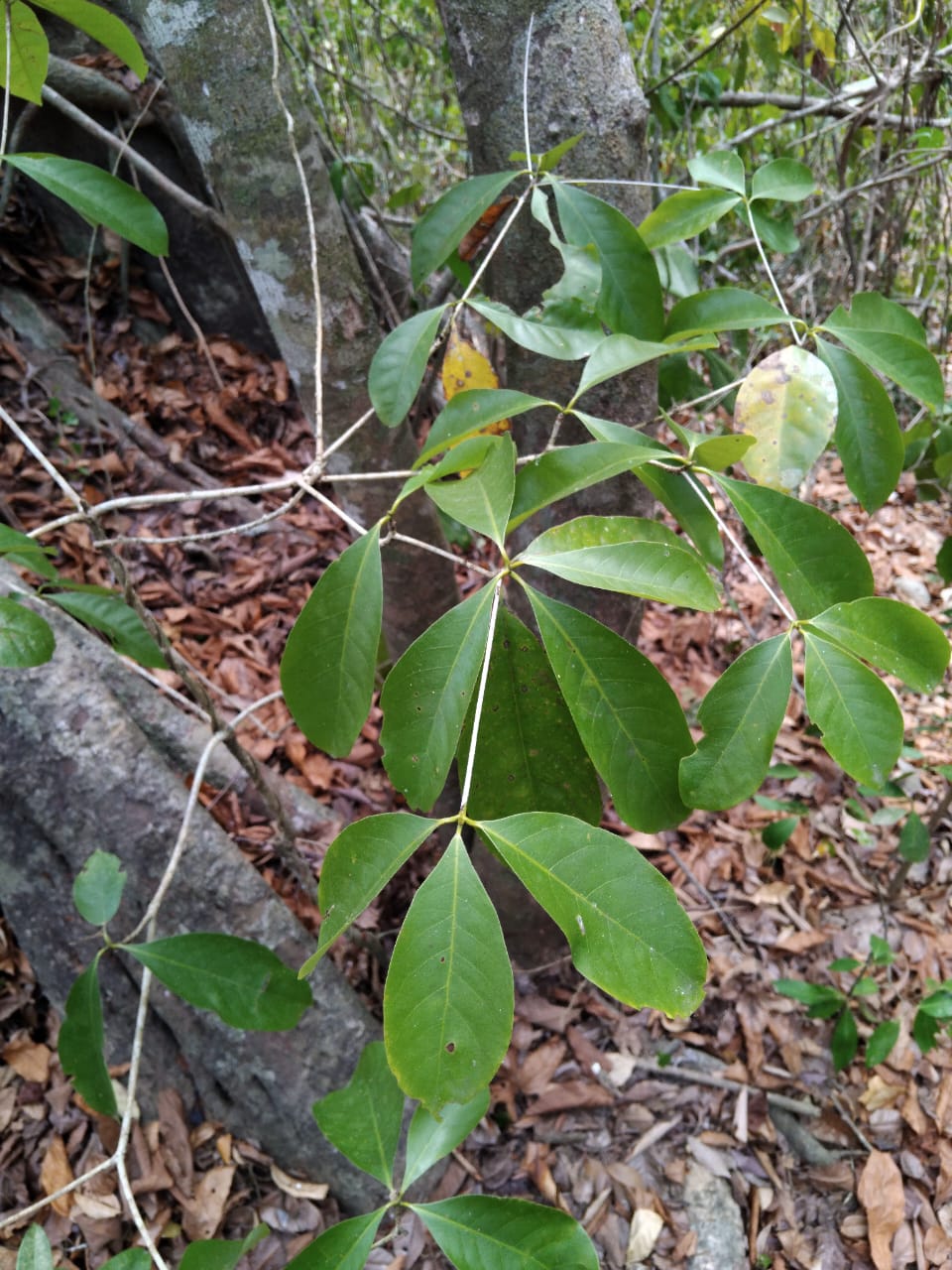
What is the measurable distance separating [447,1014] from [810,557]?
0.50 metres

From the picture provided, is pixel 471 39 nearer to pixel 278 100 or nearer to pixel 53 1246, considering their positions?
pixel 278 100

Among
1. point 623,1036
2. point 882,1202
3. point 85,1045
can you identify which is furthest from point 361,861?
point 882,1202

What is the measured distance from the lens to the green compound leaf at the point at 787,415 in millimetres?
788

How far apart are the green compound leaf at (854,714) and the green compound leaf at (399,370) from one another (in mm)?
509

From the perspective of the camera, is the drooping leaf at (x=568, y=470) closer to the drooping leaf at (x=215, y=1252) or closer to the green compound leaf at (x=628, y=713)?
the green compound leaf at (x=628, y=713)

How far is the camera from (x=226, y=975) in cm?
94

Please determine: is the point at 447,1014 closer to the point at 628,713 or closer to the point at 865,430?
the point at 628,713

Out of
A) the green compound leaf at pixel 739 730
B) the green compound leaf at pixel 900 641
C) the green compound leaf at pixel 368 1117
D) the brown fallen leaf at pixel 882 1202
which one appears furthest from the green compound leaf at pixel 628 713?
the brown fallen leaf at pixel 882 1202

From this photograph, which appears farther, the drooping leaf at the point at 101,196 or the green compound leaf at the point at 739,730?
the drooping leaf at the point at 101,196

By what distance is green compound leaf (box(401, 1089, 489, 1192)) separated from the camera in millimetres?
895

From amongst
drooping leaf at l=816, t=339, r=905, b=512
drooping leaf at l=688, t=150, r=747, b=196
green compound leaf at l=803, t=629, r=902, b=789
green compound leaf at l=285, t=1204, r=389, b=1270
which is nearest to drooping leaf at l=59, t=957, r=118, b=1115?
green compound leaf at l=285, t=1204, r=389, b=1270

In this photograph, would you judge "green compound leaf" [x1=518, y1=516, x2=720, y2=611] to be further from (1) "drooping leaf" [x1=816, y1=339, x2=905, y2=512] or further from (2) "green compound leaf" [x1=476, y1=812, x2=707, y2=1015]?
(1) "drooping leaf" [x1=816, y1=339, x2=905, y2=512]

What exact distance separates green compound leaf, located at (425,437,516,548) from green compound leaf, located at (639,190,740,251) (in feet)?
1.61

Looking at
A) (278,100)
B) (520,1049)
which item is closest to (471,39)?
(278,100)
